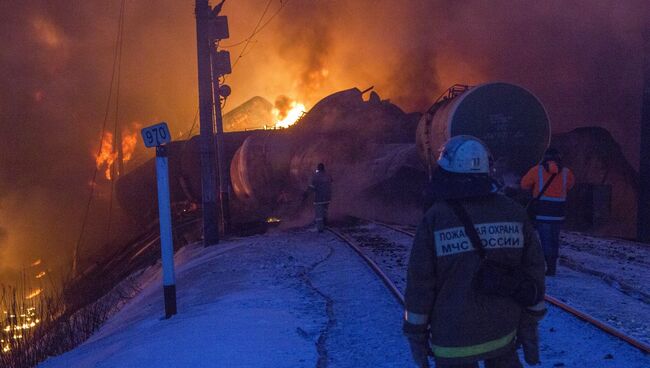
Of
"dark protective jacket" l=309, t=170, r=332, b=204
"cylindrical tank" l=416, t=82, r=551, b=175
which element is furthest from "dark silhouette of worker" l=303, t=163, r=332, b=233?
"cylindrical tank" l=416, t=82, r=551, b=175

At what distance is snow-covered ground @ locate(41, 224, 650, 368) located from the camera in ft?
15.7

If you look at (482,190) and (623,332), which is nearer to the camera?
(482,190)

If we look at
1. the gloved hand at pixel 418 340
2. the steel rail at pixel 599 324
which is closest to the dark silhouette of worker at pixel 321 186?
the steel rail at pixel 599 324

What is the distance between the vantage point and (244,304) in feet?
21.9

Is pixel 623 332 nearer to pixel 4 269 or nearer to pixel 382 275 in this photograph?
pixel 382 275

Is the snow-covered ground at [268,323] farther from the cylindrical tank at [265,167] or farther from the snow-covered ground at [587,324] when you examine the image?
the cylindrical tank at [265,167]

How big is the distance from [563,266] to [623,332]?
3672mm

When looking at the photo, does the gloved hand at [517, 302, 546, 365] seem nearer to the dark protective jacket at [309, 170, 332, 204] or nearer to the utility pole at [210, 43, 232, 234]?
the dark protective jacket at [309, 170, 332, 204]

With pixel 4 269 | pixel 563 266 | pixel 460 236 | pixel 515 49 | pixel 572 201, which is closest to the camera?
pixel 460 236

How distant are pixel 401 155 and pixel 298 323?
1245cm

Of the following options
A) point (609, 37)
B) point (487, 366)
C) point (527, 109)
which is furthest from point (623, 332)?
point (609, 37)

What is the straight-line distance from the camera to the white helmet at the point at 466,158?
2.63 m

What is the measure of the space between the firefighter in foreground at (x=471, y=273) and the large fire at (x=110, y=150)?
5112 cm

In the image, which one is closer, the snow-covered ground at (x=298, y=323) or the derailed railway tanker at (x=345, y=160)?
the snow-covered ground at (x=298, y=323)
